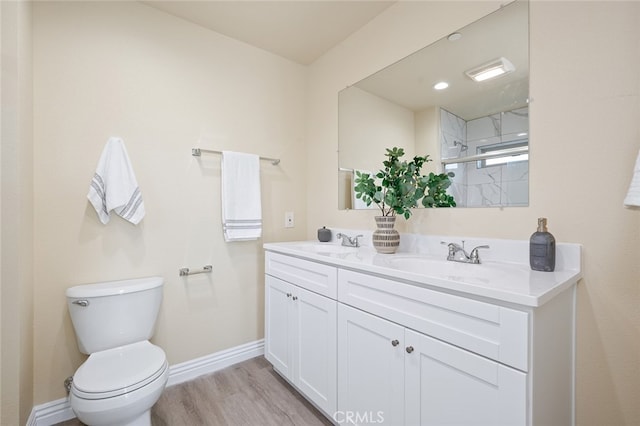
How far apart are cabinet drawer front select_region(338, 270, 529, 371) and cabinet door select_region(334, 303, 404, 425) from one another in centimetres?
7

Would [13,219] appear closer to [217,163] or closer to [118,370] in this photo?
[118,370]

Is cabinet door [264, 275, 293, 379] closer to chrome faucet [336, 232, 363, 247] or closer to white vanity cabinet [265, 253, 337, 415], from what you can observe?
white vanity cabinet [265, 253, 337, 415]

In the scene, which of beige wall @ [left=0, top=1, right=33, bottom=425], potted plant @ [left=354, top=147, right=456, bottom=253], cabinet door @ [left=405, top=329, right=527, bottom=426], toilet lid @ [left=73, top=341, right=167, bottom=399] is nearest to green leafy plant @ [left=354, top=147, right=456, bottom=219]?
potted plant @ [left=354, top=147, right=456, bottom=253]

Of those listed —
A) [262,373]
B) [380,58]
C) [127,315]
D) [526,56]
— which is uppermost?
[380,58]

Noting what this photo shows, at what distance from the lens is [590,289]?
1.04 m

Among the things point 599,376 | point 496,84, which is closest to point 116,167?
point 496,84

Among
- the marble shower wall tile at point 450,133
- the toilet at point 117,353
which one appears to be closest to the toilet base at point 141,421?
the toilet at point 117,353

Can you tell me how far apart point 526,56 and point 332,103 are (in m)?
1.29

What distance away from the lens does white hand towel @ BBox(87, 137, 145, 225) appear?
4.96 ft

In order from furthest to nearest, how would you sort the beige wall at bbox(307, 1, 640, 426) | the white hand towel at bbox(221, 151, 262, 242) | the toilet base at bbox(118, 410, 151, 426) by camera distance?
the white hand towel at bbox(221, 151, 262, 242), the toilet base at bbox(118, 410, 151, 426), the beige wall at bbox(307, 1, 640, 426)

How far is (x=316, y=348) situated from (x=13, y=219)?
1.45 m

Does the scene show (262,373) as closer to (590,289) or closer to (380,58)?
(590,289)

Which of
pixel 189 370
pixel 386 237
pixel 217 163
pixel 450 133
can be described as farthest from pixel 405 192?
pixel 189 370

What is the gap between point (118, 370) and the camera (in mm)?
1236
